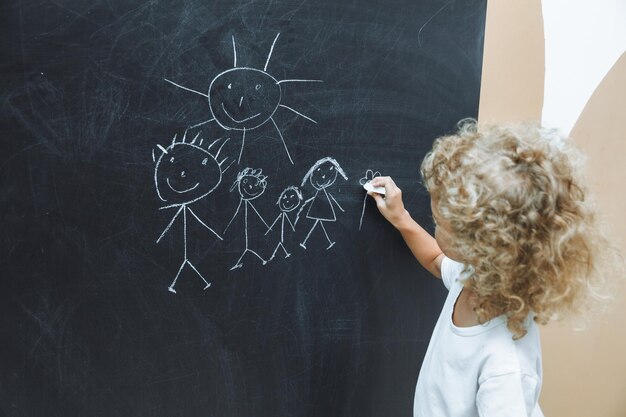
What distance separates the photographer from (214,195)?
1147 millimetres

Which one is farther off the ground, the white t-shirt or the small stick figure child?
the small stick figure child

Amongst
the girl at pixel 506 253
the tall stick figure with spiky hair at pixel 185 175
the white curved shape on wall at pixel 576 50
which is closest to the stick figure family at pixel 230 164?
the tall stick figure with spiky hair at pixel 185 175

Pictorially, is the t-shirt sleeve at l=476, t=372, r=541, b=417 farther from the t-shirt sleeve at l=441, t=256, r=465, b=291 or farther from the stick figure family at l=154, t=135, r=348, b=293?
the stick figure family at l=154, t=135, r=348, b=293

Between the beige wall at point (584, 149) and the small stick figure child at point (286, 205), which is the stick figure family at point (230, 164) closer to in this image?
the small stick figure child at point (286, 205)

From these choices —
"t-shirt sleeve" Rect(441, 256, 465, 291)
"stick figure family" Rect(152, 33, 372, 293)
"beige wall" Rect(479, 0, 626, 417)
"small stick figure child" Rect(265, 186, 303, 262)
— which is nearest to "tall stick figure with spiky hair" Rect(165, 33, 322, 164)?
"stick figure family" Rect(152, 33, 372, 293)

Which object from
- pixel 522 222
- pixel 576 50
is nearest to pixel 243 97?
pixel 522 222

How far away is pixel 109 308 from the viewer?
1.11 metres

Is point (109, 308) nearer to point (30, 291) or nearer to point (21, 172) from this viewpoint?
point (30, 291)

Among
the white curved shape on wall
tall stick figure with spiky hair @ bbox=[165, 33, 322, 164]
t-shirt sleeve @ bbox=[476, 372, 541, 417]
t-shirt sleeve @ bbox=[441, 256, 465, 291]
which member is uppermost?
the white curved shape on wall

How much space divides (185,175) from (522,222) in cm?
62

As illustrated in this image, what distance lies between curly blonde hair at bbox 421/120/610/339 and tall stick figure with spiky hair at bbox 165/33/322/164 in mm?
371

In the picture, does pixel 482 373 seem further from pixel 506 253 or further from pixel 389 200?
pixel 389 200

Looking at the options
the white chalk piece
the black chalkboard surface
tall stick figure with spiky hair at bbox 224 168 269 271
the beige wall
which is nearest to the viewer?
the black chalkboard surface

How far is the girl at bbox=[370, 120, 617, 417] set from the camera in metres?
0.92
